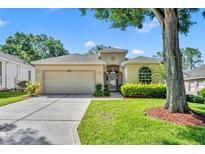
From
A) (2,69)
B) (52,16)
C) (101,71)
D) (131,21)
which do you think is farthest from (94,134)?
(2,69)

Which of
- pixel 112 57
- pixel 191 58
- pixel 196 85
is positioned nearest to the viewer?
pixel 196 85

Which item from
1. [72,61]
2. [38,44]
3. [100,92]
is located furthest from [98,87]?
[38,44]

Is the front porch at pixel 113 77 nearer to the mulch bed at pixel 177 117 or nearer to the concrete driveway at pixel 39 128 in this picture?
the concrete driveway at pixel 39 128

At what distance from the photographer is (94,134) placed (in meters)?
7.01

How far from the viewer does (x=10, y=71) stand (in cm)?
2612

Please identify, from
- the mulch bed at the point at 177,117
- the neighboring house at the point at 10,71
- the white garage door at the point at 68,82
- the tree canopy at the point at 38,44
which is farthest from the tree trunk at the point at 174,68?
the tree canopy at the point at 38,44

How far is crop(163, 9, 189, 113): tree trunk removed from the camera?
977 cm

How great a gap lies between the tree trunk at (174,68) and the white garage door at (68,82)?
38.7 ft

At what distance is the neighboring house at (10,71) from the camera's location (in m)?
24.1

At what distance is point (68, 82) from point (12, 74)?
351 inches

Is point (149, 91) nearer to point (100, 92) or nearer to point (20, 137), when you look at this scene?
point (100, 92)

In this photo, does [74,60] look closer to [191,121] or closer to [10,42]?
[191,121]
